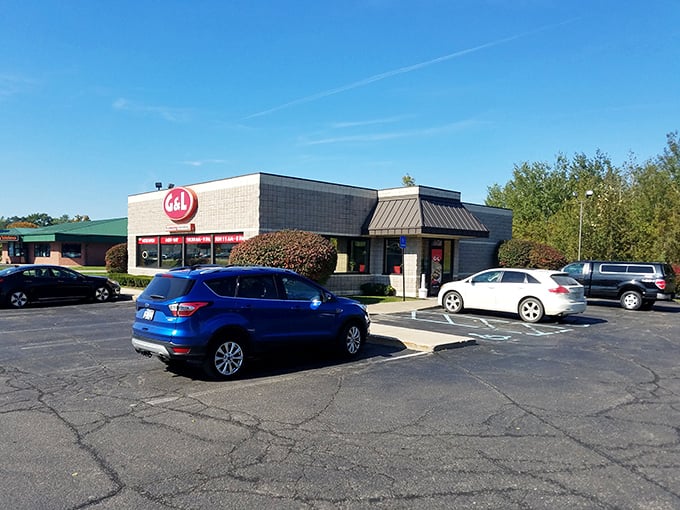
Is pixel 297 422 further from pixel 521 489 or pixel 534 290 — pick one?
pixel 534 290

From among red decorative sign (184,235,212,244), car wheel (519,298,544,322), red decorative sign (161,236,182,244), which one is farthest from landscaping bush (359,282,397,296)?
red decorative sign (161,236,182,244)

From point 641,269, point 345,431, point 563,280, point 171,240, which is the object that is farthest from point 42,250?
point 345,431

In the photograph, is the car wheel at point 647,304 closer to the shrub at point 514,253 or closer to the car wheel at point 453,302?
the shrub at point 514,253

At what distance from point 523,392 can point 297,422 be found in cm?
336

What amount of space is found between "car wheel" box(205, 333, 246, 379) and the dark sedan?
523 inches

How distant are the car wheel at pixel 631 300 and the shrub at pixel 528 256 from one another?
529 centimetres

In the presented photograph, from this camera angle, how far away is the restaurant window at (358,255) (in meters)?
23.7

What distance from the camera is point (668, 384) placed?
8070 millimetres

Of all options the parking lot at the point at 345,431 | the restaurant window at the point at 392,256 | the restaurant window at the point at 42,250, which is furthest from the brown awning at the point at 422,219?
the restaurant window at the point at 42,250

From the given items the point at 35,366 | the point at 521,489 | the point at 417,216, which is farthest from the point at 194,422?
the point at 417,216

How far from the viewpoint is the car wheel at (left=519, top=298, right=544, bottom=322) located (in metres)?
15.2

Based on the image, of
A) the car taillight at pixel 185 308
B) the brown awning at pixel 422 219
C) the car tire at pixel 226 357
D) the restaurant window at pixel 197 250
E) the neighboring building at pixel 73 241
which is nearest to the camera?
the car taillight at pixel 185 308

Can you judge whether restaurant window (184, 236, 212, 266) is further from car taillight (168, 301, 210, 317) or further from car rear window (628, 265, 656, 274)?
car rear window (628, 265, 656, 274)

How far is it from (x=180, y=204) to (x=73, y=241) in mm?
24930
